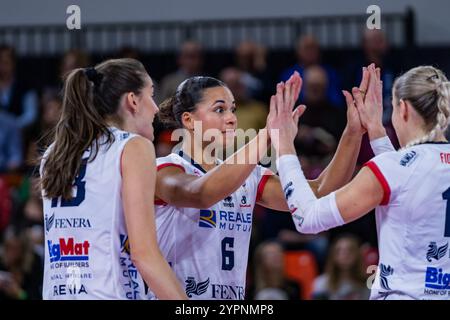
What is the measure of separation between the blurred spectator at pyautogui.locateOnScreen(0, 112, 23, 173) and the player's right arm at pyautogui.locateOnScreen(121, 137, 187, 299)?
199 inches

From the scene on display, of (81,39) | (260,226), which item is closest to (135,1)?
(81,39)

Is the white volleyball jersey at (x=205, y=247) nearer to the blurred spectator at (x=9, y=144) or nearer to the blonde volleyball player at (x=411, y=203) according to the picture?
the blonde volleyball player at (x=411, y=203)

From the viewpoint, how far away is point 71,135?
3.34 metres

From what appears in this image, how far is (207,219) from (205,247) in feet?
0.40

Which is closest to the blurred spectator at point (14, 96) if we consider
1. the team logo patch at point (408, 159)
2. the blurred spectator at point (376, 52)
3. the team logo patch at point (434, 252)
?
the blurred spectator at point (376, 52)

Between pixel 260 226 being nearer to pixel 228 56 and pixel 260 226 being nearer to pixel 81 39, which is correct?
pixel 228 56

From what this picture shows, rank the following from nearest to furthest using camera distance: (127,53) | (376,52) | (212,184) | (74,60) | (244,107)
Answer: (212,184) → (244,107) → (376,52) → (74,60) → (127,53)

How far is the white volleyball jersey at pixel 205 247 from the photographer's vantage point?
382 centimetres

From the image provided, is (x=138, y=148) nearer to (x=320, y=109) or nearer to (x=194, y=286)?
(x=194, y=286)

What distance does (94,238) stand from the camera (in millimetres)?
3213

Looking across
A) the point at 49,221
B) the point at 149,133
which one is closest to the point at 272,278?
the point at 149,133

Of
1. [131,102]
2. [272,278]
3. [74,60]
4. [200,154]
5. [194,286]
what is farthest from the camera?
[74,60]

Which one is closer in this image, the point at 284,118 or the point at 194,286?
the point at 284,118
